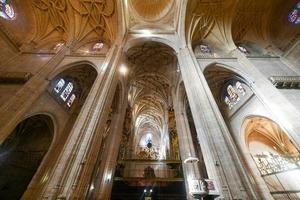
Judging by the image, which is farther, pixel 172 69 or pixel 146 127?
pixel 146 127

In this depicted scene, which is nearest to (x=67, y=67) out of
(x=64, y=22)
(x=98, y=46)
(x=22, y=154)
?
(x=98, y=46)

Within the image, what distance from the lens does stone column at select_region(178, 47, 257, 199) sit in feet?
16.1

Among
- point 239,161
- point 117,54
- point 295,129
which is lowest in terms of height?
point 239,161

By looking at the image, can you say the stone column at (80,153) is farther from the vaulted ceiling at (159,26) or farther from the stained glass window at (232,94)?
the stained glass window at (232,94)

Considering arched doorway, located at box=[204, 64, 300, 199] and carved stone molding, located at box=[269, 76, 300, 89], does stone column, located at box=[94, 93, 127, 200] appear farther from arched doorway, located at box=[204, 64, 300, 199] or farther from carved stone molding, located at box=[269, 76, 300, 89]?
carved stone molding, located at box=[269, 76, 300, 89]

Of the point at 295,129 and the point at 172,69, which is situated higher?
the point at 172,69

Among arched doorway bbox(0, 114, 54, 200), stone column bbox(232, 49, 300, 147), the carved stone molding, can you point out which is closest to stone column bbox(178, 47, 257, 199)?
stone column bbox(232, 49, 300, 147)

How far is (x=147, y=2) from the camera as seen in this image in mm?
14391

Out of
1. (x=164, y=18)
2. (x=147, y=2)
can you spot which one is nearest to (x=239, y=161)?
(x=164, y=18)

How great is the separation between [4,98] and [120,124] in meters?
6.71

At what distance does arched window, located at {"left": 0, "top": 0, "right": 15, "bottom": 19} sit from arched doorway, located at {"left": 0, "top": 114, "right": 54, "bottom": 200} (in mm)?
6844

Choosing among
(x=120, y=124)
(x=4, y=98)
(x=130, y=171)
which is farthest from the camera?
(x=130, y=171)

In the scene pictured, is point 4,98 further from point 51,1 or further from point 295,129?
point 295,129

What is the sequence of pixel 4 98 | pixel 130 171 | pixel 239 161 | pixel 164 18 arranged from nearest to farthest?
pixel 239 161 < pixel 4 98 < pixel 130 171 < pixel 164 18
